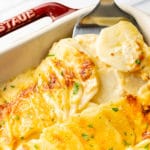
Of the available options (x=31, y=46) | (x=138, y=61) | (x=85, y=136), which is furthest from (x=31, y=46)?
(x=85, y=136)

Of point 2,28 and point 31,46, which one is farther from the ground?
point 2,28

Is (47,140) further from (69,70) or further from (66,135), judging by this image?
(69,70)

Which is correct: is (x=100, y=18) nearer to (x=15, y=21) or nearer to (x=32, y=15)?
(x=32, y=15)

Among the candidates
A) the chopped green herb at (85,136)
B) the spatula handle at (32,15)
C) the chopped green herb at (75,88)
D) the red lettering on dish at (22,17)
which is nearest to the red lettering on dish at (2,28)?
the spatula handle at (32,15)

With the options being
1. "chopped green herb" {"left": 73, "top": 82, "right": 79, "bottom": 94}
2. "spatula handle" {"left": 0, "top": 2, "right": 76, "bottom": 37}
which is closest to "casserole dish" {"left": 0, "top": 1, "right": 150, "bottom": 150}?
"chopped green herb" {"left": 73, "top": 82, "right": 79, "bottom": 94}

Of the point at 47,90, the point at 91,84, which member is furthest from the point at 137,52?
the point at 47,90
